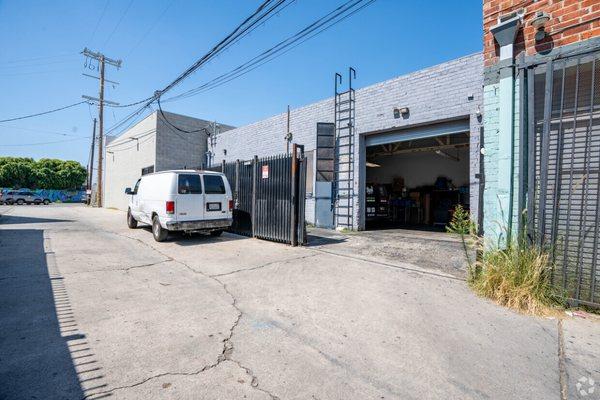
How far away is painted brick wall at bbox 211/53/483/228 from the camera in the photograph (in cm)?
819

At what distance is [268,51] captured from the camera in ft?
31.8

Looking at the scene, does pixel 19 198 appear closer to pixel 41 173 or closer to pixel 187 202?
pixel 41 173

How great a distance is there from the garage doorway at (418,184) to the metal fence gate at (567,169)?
325 inches

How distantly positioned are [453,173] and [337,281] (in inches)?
512

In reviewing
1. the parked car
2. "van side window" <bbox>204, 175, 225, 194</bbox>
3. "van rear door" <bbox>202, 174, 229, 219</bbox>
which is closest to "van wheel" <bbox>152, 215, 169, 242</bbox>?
"van rear door" <bbox>202, 174, 229, 219</bbox>

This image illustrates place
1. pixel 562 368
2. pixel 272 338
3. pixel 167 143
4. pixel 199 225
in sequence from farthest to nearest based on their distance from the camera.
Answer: pixel 167 143 → pixel 199 225 → pixel 272 338 → pixel 562 368

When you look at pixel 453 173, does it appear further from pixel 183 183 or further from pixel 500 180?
pixel 183 183

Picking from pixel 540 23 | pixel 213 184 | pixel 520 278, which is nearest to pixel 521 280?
pixel 520 278

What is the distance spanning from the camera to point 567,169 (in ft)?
13.4

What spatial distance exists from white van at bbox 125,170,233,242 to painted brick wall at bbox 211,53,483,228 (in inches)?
177

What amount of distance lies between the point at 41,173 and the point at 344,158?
55.7 meters

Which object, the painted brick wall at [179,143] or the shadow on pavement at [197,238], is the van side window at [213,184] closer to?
the shadow on pavement at [197,238]

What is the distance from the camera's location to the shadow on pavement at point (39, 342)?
2.31 meters

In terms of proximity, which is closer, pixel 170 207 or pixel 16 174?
pixel 170 207
